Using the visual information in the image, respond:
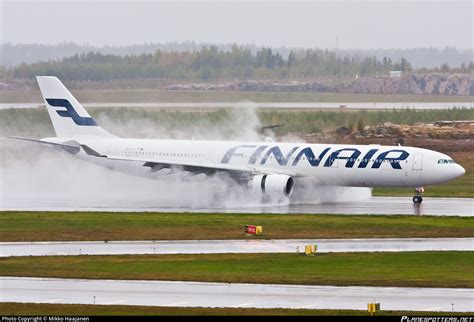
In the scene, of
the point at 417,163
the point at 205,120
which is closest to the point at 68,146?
the point at 417,163

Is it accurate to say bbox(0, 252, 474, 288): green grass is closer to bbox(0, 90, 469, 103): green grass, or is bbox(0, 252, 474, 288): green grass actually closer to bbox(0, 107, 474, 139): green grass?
bbox(0, 107, 474, 139): green grass

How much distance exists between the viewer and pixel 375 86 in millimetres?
137000

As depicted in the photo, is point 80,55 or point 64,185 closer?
point 64,185

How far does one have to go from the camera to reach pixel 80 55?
127m

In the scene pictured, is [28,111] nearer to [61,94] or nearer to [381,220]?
[61,94]

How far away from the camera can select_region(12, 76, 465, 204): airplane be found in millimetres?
62688

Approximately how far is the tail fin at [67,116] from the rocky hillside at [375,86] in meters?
56.7

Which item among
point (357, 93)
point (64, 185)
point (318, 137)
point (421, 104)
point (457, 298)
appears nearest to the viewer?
point (457, 298)

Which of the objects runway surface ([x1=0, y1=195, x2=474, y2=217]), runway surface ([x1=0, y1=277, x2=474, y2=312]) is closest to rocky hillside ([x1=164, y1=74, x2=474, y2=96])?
runway surface ([x1=0, y1=195, x2=474, y2=217])

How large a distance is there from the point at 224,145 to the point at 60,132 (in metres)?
10.5

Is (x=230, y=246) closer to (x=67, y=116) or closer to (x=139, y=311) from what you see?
(x=139, y=311)

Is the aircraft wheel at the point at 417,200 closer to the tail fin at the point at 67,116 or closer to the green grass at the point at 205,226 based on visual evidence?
the green grass at the point at 205,226

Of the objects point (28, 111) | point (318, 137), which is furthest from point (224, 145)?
point (28, 111)

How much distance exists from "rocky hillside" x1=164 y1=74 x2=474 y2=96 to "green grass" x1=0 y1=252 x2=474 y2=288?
87.5 meters
